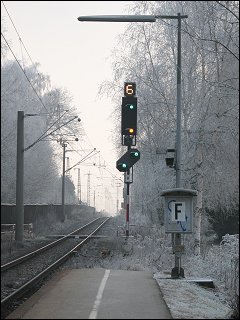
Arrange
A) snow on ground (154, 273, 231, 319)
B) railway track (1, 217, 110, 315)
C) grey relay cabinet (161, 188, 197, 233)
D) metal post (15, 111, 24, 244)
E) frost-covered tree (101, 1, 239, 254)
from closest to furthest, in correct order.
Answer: snow on ground (154, 273, 231, 319)
railway track (1, 217, 110, 315)
grey relay cabinet (161, 188, 197, 233)
frost-covered tree (101, 1, 239, 254)
metal post (15, 111, 24, 244)

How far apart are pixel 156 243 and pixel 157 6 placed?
435 inches

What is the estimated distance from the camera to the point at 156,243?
25438mm

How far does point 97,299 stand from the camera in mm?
11984

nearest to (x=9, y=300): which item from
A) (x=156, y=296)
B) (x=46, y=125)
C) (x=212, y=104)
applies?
(x=156, y=296)

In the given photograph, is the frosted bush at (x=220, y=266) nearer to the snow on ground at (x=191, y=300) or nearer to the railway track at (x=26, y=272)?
the snow on ground at (x=191, y=300)

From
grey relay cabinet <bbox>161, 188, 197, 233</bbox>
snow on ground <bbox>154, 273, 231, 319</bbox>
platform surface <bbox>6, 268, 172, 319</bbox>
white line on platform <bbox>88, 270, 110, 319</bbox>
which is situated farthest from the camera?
grey relay cabinet <bbox>161, 188, 197, 233</bbox>

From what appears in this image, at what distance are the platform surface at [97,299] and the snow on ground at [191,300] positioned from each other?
0.25 m

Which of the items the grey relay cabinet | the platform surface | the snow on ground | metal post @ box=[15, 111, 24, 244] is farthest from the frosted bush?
metal post @ box=[15, 111, 24, 244]

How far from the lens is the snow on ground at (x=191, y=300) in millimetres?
11391

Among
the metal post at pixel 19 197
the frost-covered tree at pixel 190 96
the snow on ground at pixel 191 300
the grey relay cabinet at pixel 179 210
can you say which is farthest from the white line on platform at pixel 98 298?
the metal post at pixel 19 197

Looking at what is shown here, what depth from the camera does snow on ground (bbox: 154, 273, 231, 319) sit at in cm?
1139

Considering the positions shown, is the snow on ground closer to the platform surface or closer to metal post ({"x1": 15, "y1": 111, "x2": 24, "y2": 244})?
the platform surface

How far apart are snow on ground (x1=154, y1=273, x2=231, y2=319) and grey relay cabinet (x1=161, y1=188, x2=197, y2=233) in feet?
4.62

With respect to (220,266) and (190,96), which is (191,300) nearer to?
(220,266)
